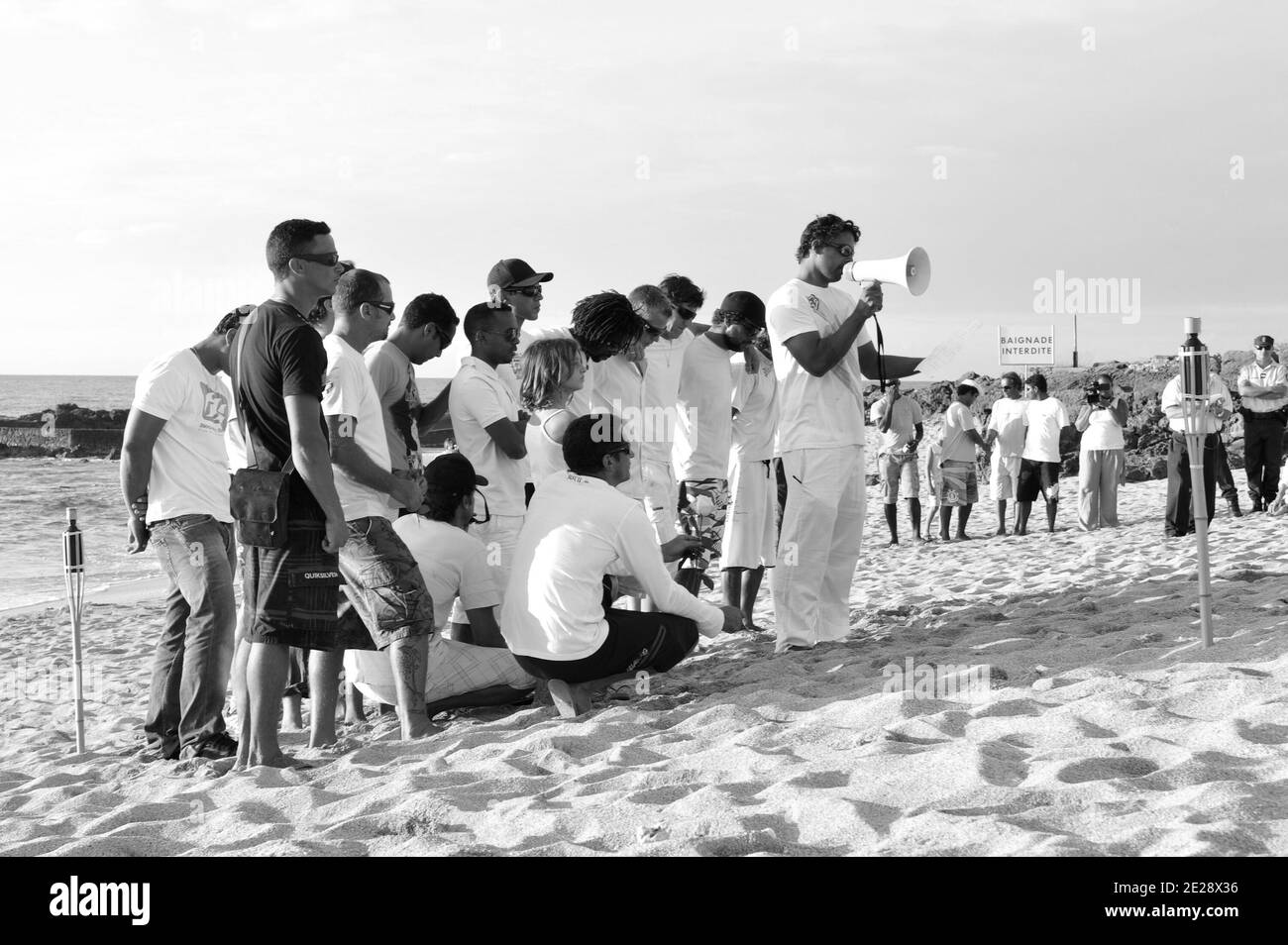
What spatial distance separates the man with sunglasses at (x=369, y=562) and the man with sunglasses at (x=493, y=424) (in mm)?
484

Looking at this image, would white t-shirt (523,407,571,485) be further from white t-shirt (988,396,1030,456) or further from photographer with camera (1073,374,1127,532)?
white t-shirt (988,396,1030,456)

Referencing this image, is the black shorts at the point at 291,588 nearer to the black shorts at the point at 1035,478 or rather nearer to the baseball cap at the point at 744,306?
the baseball cap at the point at 744,306

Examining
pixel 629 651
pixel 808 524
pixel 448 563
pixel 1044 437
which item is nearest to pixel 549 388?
pixel 448 563

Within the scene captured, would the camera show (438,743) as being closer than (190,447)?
Yes

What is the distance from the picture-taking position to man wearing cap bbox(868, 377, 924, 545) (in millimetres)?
10805

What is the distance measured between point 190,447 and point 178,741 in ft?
3.53

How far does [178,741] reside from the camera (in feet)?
14.3

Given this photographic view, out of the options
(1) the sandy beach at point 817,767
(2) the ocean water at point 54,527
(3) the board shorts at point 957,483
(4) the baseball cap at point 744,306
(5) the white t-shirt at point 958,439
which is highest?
(4) the baseball cap at point 744,306

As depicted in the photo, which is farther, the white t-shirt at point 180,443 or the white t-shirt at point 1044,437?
the white t-shirt at point 1044,437

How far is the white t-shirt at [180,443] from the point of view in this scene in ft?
14.0

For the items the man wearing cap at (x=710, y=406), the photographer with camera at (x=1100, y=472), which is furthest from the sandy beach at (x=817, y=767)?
the photographer with camera at (x=1100, y=472)

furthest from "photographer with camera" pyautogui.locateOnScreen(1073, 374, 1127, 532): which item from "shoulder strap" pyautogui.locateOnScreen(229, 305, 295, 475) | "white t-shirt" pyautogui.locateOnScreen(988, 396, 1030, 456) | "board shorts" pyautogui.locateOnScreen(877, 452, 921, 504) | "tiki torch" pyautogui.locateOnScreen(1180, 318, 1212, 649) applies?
"shoulder strap" pyautogui.locateOnScreen(229, 305, 295, 475)

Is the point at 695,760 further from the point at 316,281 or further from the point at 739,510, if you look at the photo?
the point at 739,510
